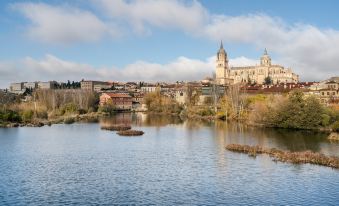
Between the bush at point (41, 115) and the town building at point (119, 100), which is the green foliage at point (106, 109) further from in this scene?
the bush at point (41, 115)

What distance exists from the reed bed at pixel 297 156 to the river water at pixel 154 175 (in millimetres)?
970

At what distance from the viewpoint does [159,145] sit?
1352 inches

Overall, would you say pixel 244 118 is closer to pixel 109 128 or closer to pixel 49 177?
pixel 109 128

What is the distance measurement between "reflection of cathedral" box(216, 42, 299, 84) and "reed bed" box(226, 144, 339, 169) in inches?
4595

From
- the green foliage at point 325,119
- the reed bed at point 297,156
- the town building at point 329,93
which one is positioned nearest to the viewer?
the reed bed at point 297,156

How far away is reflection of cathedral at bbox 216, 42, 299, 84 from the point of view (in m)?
147

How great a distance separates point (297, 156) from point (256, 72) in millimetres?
128217

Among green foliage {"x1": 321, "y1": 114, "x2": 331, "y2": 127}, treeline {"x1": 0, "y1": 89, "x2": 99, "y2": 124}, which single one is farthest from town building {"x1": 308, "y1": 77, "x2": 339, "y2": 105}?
treeline {"x1": 0, "y1": 89, "x2": 99, "y2": 124}

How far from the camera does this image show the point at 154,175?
2256 cm

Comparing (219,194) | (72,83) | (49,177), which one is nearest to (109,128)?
(49,177)

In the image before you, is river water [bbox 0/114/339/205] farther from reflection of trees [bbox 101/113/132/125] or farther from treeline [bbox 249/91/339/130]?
reflection of trees [bbox 101/113/132/125]

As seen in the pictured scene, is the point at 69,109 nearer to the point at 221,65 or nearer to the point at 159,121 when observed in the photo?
the point at 159,121

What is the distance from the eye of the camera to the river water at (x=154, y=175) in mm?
18172

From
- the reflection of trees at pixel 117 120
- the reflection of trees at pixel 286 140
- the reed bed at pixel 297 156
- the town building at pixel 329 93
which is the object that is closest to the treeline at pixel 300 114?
the reflection of trees at pixel 286 140
